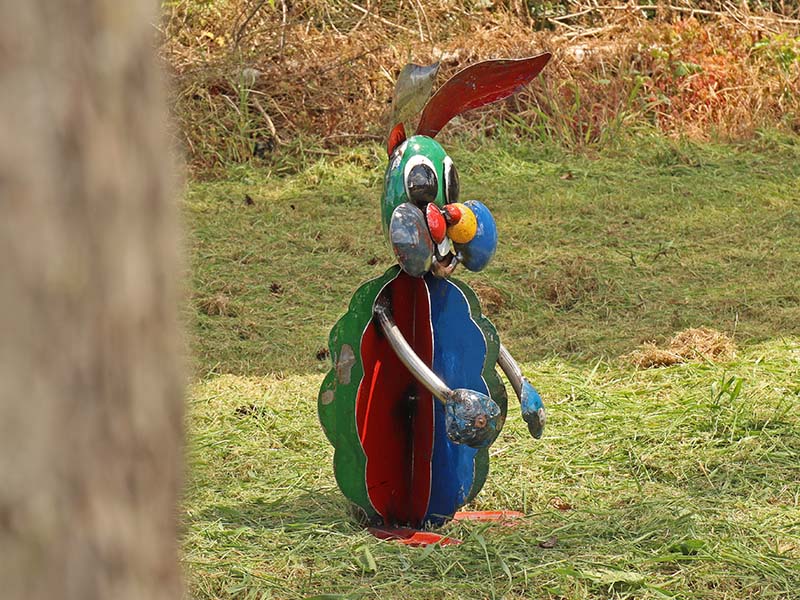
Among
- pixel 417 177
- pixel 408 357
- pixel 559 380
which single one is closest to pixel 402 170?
pixel 417 177

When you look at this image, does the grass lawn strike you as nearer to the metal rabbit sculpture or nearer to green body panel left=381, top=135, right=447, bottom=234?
the metal rabbit sculpture

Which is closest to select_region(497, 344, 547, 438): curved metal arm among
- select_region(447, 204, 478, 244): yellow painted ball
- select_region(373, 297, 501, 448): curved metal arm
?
select_region(373, 297, 501, 448): curved metal arm

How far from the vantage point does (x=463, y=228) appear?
331cm

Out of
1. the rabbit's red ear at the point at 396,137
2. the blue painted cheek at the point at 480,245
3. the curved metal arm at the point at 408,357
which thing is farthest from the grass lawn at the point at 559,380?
the rabbit's red ear at the point at 396,137

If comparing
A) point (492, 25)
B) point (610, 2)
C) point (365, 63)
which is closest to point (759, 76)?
point (610, 2)

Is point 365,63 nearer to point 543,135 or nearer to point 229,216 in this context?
point 543,135

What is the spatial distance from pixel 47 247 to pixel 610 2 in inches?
406

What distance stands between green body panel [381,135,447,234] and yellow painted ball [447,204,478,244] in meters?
0.07

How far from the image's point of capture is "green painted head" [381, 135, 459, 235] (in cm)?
328

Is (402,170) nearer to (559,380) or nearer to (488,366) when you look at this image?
(488,366)

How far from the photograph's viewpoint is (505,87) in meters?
3.53

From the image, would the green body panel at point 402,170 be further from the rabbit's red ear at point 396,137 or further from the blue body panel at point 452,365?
the blue body panel at point 452,365

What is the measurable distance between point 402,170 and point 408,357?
0.52 m

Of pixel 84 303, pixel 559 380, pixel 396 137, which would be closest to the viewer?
pixel 84 303
